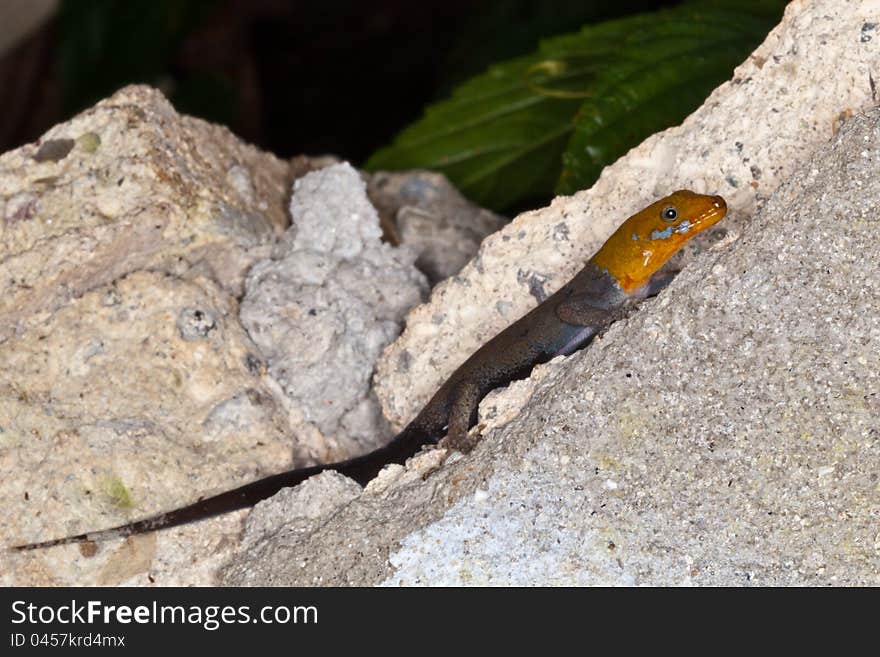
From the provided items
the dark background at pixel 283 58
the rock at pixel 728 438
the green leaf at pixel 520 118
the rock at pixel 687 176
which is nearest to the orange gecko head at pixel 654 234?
the rock at pixel 687 176

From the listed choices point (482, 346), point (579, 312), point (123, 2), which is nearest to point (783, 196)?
point (579, 312)

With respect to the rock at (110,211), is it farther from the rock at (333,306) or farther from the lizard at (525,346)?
the lizard at (525,346)

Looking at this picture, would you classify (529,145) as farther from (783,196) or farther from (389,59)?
(389,59)

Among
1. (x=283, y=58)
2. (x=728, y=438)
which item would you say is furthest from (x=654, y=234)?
(x=283, y=58)

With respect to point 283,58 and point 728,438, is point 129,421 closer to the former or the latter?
point 728,438

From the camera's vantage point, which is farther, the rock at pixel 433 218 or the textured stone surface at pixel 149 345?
the rock at pixel 433 218

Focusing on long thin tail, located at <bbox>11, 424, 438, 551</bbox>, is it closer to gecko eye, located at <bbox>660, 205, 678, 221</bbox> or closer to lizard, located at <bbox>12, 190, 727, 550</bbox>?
lizard, located at <bbox>12, 190, 727, 550</bbox>
